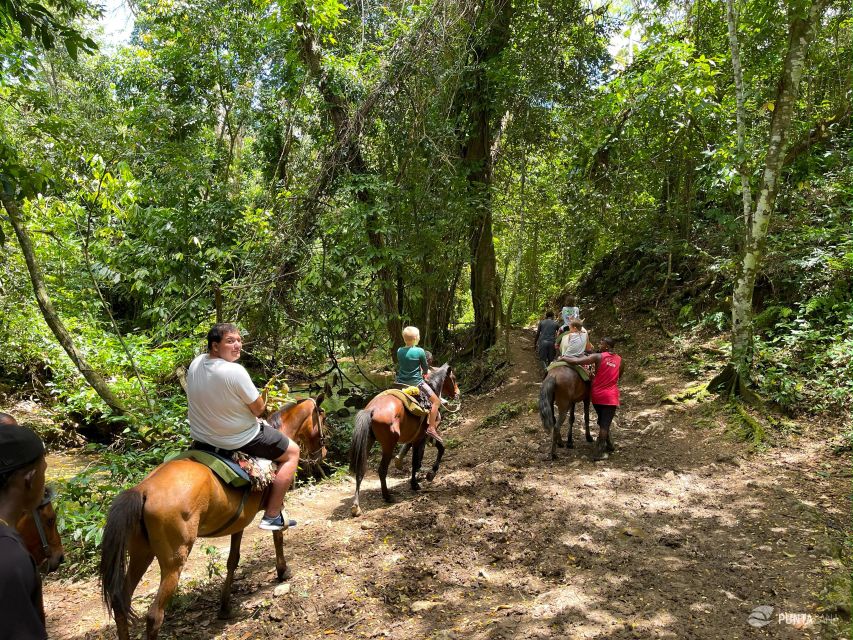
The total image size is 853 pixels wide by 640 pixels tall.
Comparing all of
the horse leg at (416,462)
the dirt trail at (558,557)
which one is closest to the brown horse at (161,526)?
the dirt trail at (558,557)

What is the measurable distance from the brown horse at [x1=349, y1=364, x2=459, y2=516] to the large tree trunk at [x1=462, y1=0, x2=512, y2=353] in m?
5.97

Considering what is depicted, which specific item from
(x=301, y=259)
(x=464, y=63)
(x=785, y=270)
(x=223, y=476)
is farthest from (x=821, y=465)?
(x=464, y=63)

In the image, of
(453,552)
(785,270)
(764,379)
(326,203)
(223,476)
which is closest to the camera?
(223,476)

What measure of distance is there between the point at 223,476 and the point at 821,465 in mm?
6805

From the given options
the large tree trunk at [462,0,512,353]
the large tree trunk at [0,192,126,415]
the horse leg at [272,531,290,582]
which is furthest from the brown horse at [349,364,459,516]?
the large tree trunk at [462,0,512,353]

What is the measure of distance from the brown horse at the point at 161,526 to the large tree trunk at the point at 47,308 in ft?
13.3

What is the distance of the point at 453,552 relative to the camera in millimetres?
4766

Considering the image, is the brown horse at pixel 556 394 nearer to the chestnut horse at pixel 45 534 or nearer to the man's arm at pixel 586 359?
the man's arm at pixel 586 359

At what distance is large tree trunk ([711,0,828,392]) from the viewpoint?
6.62 meters

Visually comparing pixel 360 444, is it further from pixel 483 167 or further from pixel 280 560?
pixel 483 167

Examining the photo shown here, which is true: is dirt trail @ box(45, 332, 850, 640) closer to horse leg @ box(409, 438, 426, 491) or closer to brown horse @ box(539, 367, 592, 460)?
horse leg @ box(409, 438, 426, 491)

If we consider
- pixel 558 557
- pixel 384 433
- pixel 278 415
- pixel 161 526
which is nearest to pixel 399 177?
pixel 384 433

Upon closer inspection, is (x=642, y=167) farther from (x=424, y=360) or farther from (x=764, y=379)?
(x=424, y=360)

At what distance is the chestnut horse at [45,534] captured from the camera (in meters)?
2.77
